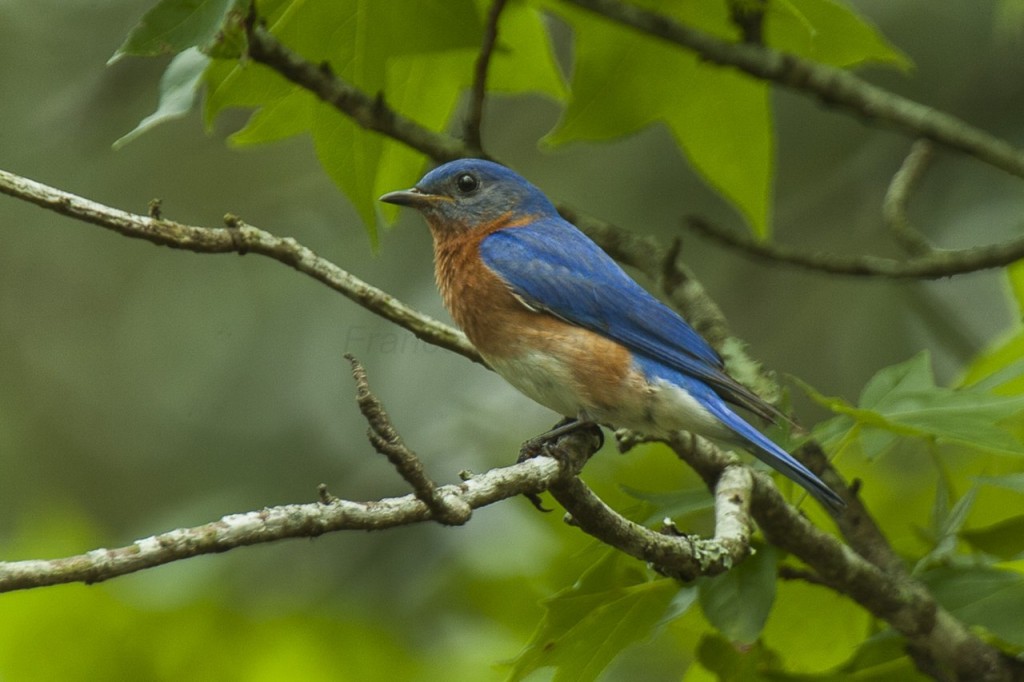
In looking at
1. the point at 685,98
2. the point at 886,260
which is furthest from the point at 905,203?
the point at 685,98

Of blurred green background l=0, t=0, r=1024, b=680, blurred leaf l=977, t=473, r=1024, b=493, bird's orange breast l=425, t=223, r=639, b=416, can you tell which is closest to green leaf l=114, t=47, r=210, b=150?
bird's orange breast l=425, t=223, r=639, b=416

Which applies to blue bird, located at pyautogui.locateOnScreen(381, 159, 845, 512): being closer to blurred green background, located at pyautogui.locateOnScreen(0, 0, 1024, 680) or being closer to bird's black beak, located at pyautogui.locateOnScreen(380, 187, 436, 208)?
bird's black beak, located at pyautogui.locateOnScreen(380, 187, 436, 208)

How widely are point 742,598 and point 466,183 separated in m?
2.22

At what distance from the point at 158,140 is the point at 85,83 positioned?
2.86ft

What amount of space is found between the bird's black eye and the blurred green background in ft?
4.30

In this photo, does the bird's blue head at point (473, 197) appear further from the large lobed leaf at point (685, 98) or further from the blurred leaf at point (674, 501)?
the blurred leaf at point (674, 501)

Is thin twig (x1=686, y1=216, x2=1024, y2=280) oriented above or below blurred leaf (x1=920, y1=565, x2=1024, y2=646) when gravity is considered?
above

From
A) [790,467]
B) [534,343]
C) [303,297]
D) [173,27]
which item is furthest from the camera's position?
[303,297]

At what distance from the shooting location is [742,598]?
2914 mm

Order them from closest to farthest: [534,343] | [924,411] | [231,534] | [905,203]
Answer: [231,534]
[924,411]
[534,343]
[905,203]

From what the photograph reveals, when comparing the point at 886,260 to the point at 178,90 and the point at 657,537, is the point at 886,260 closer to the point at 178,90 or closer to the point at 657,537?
the point at 657,537

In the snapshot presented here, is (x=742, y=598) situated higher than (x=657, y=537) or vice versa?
(x=657, y=537)

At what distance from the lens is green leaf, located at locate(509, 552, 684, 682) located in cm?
286

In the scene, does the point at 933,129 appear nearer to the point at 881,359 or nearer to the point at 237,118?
the point at 881,359
